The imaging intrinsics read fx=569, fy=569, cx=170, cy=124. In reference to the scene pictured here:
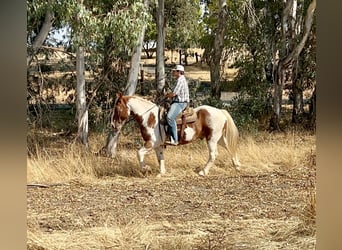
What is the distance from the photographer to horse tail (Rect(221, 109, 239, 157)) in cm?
334

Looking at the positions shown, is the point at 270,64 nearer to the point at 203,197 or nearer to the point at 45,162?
the point at 203,197

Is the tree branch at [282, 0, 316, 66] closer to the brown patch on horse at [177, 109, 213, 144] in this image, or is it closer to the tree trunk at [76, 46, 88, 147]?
the brown patch on horse at [177, 109, 213, 144]

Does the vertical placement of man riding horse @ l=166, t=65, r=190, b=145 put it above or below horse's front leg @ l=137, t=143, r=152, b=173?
above

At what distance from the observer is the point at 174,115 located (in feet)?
11.1

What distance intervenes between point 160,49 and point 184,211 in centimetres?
94

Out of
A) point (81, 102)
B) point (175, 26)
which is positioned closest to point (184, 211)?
point (81, 102)

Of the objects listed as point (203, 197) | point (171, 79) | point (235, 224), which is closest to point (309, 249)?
point (235, 224)

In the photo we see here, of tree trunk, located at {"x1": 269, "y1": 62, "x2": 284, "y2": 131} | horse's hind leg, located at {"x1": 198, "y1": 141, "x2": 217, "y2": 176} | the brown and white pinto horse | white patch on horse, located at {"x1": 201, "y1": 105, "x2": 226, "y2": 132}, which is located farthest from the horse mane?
tree trunk, located at {"x1": 269, "y1": 62, "x2": 284, "y2": 131}

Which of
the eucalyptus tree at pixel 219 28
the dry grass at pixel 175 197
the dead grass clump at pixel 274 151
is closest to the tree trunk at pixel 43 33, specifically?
the dry grass at pixel 175 197

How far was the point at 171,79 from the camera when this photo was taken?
3.29 m

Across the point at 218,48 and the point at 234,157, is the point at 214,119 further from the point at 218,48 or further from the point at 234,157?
the point at 218,48

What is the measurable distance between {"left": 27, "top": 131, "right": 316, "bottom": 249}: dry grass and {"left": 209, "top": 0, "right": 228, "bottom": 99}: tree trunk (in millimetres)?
357

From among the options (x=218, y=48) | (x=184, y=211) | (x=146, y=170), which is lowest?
(x=184, y=211)

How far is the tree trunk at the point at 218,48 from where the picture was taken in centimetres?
333
